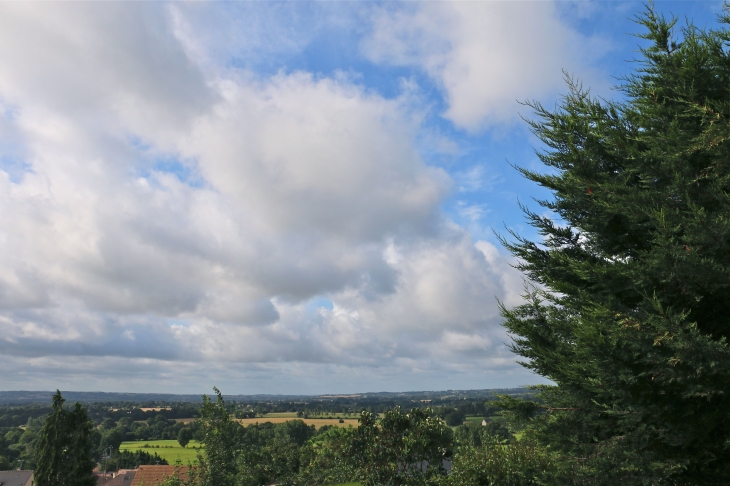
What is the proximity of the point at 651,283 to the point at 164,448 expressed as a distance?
10997 cm

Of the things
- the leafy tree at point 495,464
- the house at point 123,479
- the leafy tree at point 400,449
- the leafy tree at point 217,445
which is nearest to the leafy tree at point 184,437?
the house at point 123,479

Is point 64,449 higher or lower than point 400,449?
lower

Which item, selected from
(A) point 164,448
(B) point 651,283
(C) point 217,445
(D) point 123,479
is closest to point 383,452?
(C) point 217,445

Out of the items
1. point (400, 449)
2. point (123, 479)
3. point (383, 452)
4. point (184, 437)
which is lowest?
point (123, 479)

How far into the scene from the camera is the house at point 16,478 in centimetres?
6131

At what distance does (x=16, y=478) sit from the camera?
62375 millimetres

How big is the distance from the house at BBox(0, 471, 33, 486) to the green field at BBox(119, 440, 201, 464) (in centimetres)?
2305

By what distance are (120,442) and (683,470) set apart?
122277mm

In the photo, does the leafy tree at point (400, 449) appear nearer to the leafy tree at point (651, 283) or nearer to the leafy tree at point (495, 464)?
the leafy tree at point (495, 464)

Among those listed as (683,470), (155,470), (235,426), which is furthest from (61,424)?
(683,470)

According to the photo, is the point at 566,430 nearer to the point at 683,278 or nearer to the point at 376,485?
the point at 683,278

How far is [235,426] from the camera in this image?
20.8 meters

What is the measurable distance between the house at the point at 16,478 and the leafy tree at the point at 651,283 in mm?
73699

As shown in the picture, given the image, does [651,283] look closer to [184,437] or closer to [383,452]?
[383,452]
